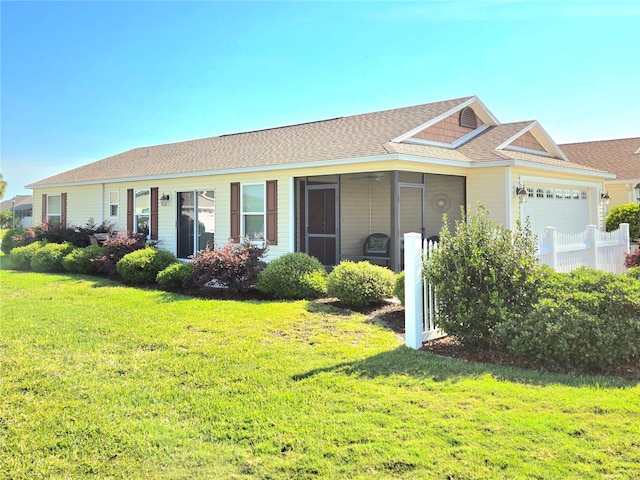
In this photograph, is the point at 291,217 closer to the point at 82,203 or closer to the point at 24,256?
the point at 24,256

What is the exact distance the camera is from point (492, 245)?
242 inches

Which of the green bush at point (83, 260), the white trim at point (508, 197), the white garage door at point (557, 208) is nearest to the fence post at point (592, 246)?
the white trim at point (508, 197)

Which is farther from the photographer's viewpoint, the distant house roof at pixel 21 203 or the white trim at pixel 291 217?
the distant house roof at pixel 21 203

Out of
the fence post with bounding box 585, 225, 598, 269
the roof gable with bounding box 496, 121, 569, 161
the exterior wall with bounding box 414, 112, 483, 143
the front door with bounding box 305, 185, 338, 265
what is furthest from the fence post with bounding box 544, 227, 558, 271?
the front door with bounding box 305, 185, 338, 265

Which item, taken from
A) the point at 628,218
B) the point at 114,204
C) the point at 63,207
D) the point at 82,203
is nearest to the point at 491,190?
the point at 628,218

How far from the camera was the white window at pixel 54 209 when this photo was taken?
808 inches

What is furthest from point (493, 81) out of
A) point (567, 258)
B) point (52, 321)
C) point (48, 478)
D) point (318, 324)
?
point (48, 478)

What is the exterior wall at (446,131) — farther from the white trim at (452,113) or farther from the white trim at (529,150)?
the white trim at (529,150)

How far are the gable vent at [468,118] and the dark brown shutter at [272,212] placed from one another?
571cm

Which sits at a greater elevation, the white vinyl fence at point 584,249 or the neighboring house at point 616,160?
the neighboring house at point 616,160

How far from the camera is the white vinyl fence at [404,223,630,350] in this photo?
6.18 metres

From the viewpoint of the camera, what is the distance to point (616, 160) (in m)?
22.6

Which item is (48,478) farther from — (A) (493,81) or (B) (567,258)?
(A) (493,81)

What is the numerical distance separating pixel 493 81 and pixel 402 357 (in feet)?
38.2
